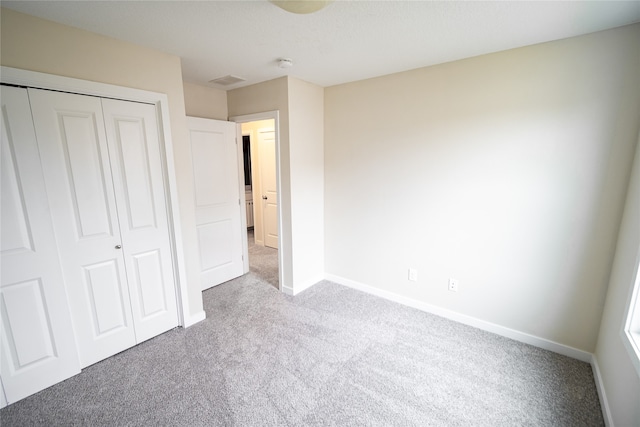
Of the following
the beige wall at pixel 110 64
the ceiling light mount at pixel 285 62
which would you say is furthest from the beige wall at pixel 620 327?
the beige wall at pixel 110 64

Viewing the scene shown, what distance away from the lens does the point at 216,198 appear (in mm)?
3451

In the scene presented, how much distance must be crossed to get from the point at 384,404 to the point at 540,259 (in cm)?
168

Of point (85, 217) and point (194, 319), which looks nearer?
point (85, 217)

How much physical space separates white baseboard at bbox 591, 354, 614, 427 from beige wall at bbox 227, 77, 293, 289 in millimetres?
2642

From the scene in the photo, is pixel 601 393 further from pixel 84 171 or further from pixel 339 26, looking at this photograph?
pixel 84 171

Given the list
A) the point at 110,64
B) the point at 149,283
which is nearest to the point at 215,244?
the point at 149,283

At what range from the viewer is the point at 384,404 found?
1833 millimetres

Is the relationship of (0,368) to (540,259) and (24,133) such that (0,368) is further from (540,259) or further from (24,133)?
(540,259)

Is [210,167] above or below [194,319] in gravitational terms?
above

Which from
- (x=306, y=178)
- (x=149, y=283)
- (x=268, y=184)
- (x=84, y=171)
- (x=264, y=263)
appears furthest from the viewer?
(x=268, y=184)

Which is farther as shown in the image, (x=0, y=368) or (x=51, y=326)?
(x=51, y=326)

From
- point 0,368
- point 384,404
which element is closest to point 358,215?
point 384,404

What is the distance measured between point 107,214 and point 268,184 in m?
2.84

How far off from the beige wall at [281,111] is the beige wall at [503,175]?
647mm
